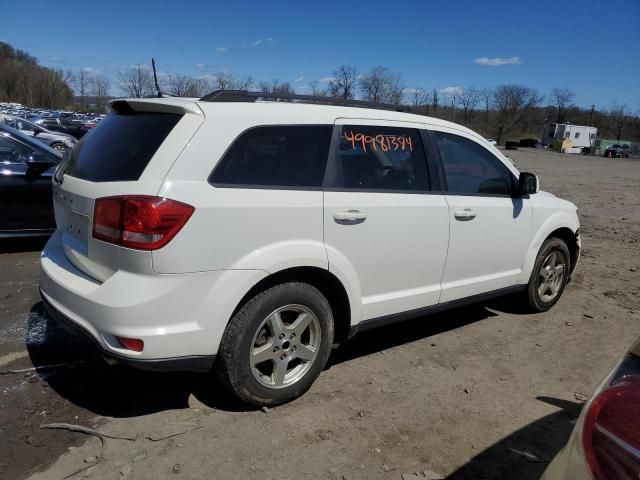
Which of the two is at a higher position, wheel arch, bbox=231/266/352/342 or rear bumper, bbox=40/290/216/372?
wheel arch, bbox=231/266/352/342

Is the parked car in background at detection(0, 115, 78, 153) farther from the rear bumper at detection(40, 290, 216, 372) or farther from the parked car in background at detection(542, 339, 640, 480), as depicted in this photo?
the parked car in background at detection(542, 339, 640, 480)

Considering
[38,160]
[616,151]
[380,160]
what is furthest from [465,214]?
[616,151]

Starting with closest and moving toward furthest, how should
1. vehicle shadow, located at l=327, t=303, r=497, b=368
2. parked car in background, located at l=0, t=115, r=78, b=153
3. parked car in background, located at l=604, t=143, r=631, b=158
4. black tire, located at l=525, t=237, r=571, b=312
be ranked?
vehicle shadow, located at l=327, t=303, r=497, b=368, black tire, located at l=525, t=237, r=571, b=312, parked car in background, located at l=0, t=115, r=78, b=153, parked car in background, located at l=604, t=143, r=631, b=158

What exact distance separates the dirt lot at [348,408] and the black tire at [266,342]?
0.48ft

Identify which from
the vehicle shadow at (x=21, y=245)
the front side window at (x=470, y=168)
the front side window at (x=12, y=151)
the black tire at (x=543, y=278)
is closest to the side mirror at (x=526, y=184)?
the front side window at (x=470, y=168)

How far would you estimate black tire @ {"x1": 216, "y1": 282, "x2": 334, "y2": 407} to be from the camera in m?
2.86

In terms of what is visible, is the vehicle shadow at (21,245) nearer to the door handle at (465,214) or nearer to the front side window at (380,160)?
the front side window at (380,160)

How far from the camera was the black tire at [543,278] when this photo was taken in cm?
487

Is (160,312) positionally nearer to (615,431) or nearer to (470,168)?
(615,431)

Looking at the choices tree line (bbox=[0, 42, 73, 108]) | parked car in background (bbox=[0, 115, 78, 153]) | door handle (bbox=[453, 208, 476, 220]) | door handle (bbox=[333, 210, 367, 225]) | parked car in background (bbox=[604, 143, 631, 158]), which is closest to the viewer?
door handle (bbox=[333, 210, 367, 225])

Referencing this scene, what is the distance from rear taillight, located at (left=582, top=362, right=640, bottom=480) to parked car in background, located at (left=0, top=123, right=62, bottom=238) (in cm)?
655

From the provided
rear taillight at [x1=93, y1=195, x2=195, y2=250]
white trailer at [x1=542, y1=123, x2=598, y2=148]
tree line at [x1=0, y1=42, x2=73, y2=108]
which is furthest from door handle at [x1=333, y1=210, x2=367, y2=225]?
tree line at [x1=0, y1=42, x2=73, y2=108]

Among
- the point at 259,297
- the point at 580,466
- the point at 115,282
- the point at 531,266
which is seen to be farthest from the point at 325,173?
the point at 531,266

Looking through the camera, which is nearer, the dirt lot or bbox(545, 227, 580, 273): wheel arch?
the dirt lot
